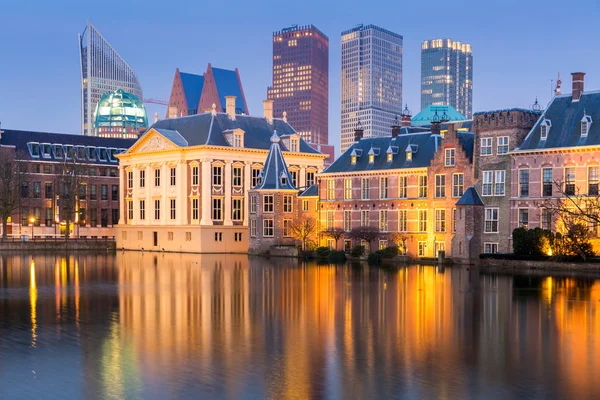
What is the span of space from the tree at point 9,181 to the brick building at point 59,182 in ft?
3.97

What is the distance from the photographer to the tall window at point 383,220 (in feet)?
253

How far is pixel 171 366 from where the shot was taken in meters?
21.9

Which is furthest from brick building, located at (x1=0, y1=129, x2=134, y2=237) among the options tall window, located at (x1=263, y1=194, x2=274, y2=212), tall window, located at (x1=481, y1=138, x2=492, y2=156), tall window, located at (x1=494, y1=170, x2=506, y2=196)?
tall window, located at (x1=494, y1=170, x2=506, y2=196)

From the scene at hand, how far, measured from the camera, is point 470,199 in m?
67.2

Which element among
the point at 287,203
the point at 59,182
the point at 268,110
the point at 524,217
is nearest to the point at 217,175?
the point at 287,203

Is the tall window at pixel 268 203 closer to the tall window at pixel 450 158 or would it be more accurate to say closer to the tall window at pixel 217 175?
the tall window at pixel 217 175

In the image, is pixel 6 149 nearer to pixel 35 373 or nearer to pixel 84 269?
pixel 84 269

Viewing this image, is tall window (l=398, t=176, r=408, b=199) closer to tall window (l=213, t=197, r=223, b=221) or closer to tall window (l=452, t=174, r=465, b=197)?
tall window (l=452, t=174, r=465, b=197)

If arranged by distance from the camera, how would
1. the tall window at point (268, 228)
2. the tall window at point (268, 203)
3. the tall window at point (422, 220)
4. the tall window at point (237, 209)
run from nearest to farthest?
the tall window at point (422, 220) < the tall window at point (268, 228) < the tall window at point (268, 203) < the tall window at point (237, 209)

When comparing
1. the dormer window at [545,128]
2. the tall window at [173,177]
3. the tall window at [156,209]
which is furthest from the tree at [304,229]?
the dormer window at [545,128]

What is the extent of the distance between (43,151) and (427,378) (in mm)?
107129

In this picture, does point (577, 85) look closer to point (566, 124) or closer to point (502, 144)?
point (566, 124)

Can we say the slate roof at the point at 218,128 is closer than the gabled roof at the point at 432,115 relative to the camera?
Yes

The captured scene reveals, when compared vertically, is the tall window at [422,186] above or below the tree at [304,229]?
above
